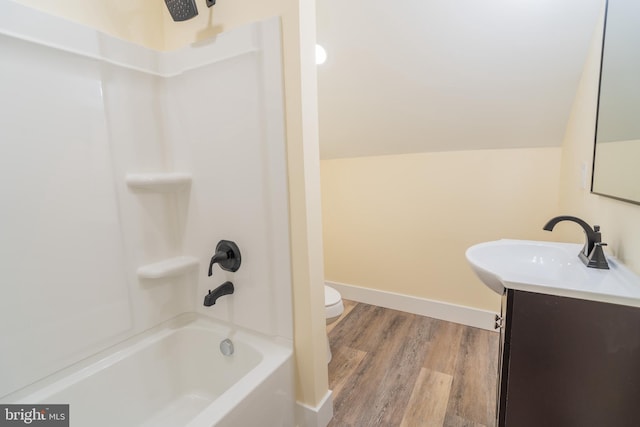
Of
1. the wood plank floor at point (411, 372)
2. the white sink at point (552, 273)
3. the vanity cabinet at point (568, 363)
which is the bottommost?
the wood plank floor at point (411, 372)

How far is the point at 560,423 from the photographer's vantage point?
0.86 m

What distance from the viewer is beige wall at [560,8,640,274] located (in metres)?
0.96

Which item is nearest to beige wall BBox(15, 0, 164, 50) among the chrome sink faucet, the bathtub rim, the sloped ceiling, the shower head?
the shower head

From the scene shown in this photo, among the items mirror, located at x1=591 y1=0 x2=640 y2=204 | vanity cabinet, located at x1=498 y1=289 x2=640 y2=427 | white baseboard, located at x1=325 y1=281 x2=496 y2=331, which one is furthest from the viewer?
white baseboard, located at x1=325 y1=281 x2=496 y2=331

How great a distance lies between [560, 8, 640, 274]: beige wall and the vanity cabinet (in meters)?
0.28

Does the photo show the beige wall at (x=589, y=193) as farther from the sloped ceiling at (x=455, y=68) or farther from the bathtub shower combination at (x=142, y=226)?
the bathtub shower combination at (x=142, y=226)

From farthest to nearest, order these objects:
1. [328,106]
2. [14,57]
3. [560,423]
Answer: [328,106], [14,57], [560,423]

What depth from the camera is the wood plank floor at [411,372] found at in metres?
1.48

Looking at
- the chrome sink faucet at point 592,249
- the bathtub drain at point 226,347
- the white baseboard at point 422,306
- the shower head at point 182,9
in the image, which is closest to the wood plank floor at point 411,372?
the white baseboard at point 422,306

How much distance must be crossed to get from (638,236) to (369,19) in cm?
152

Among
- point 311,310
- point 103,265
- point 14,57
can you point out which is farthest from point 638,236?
point 14,57

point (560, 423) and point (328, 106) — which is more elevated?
point (328, 106)

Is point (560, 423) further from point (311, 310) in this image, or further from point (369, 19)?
point (369, 19)

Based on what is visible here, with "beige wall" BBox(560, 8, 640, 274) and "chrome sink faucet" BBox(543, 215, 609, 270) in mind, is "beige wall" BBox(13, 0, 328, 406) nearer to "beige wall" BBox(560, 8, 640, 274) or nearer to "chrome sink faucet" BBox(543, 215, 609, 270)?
"chrome sink faucet" BBox(543, 215, 609, 270)
